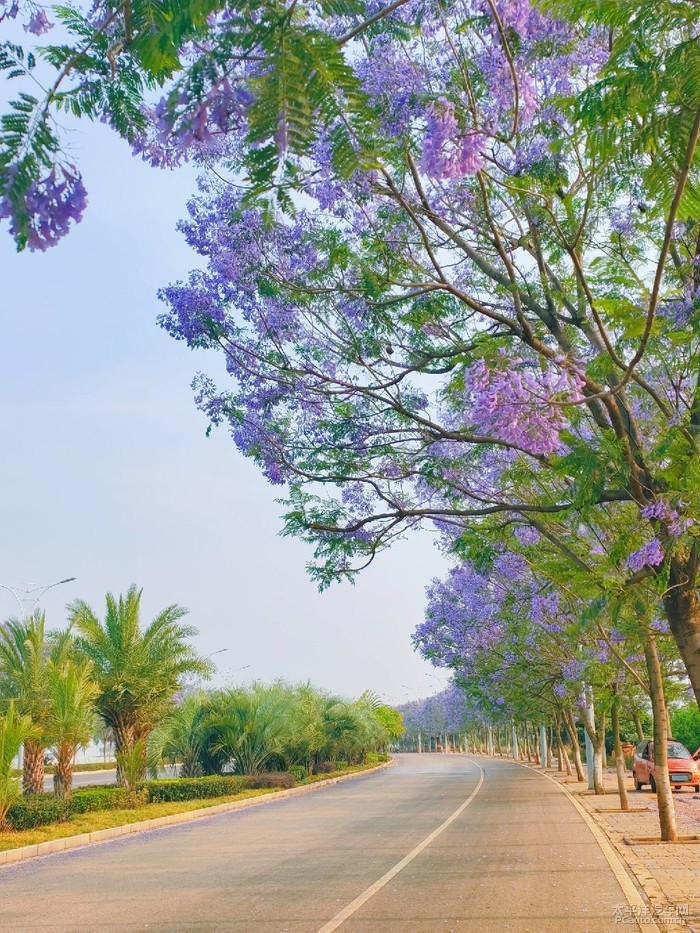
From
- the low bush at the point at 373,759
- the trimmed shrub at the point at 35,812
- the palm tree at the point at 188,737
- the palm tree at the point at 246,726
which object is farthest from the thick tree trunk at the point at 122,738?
the low bush at the point at 373,759

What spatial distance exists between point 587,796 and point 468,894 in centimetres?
1688

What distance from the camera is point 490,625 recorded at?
2420cm

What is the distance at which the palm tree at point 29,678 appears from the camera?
2138cm

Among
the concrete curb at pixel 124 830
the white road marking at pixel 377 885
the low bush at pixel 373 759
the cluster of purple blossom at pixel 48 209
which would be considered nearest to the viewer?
the cluster of purple blossom at pixel 48 209

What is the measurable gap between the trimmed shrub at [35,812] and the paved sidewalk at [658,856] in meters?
9.80

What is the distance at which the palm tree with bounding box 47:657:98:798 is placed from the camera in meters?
20.0

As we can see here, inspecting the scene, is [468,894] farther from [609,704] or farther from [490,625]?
[490,625]

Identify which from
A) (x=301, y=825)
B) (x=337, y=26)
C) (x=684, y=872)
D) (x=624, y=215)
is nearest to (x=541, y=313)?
(x=624, y=215)

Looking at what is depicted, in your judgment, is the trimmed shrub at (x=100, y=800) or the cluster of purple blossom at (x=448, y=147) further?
the trimmed shrub at (x=100, y=800)

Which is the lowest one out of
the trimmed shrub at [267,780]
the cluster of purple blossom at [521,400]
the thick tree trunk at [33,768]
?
the trimmed shrub at [267,780]

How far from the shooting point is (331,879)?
10688mm

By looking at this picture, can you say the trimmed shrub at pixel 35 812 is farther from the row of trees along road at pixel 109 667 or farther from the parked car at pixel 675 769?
the parked car at pixel 675 769

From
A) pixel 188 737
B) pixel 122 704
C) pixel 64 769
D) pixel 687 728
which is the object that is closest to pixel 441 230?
pixel 64 769

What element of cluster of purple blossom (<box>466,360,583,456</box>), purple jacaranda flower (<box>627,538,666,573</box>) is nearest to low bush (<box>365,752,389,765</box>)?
purple jacaranda flower (<box>627,538,666,573</box>)
